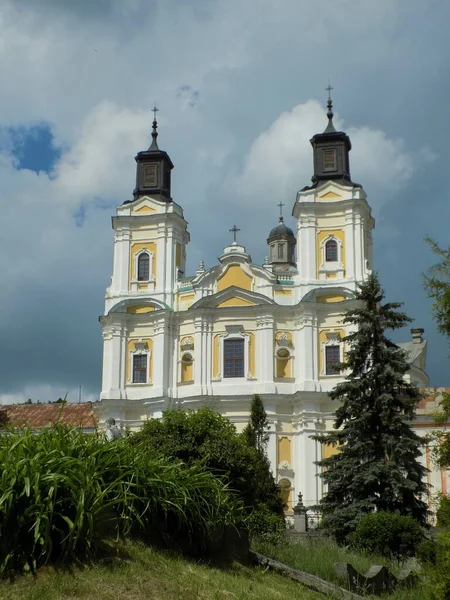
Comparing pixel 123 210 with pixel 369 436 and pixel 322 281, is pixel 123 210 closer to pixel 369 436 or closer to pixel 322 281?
pixel 322 281

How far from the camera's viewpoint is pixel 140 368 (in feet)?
146

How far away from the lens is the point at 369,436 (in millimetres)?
26516

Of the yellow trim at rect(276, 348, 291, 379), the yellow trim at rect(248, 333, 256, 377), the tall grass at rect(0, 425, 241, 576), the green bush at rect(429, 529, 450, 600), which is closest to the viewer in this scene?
the tall grass at rect(0, 425, 241, 576)

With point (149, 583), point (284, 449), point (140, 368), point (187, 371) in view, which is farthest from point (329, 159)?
point (149, 583)

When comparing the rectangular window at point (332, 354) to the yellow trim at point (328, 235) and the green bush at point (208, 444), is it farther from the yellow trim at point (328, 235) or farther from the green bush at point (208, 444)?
the green bush at point (208, 444)

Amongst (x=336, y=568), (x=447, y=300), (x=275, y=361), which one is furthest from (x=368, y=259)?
(x=336, y=568)

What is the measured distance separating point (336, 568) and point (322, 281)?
99.3 feet

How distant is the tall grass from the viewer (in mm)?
10844

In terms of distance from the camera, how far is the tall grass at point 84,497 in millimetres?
10844

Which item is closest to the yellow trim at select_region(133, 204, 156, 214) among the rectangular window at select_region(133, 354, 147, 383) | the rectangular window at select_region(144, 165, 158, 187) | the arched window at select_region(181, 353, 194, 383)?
the rectangular window at select_region(144, 165, 158, 187)

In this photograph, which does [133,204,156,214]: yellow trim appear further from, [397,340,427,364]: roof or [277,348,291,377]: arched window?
[397,340,427,364]: roof

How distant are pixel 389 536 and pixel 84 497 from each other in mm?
10897

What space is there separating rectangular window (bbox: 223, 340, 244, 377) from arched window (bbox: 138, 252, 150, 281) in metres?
6.05

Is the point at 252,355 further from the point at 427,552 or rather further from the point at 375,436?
the point at 427,552
